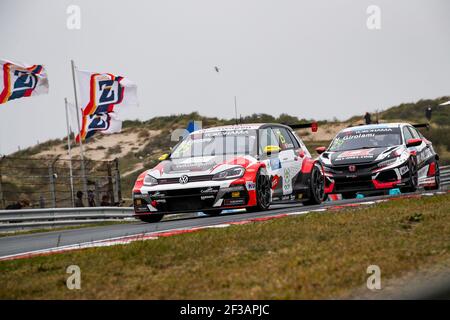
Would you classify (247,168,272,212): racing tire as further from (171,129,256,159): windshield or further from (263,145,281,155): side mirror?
(171,129,256,159): windshield

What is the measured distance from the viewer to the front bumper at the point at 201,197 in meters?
14.5

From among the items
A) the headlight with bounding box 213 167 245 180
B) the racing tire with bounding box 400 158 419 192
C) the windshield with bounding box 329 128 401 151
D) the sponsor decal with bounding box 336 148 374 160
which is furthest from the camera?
the windshield with bounding box 329 128 401 151

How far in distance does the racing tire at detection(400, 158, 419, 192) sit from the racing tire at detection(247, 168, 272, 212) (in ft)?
13.6

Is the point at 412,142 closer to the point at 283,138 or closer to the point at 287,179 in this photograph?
the point at 283,138

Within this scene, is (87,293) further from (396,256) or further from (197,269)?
(396,256)

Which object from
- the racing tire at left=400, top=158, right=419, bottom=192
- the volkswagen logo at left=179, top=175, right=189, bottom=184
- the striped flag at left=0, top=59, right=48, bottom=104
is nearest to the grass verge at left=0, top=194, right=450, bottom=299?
the volkswagen logo at left=179, top=175, right=189, bottom=184

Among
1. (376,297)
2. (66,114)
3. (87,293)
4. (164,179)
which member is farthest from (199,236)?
(66,114)

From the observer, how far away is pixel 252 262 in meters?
7.80

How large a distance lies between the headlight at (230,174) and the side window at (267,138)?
3.51 feet

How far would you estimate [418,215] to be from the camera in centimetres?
1064

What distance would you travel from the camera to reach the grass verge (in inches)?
265

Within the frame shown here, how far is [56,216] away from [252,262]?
12.4 metres

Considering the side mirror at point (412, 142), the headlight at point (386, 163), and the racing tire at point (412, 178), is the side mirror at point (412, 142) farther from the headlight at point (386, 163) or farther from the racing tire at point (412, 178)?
the headlight at point (386, 163)
